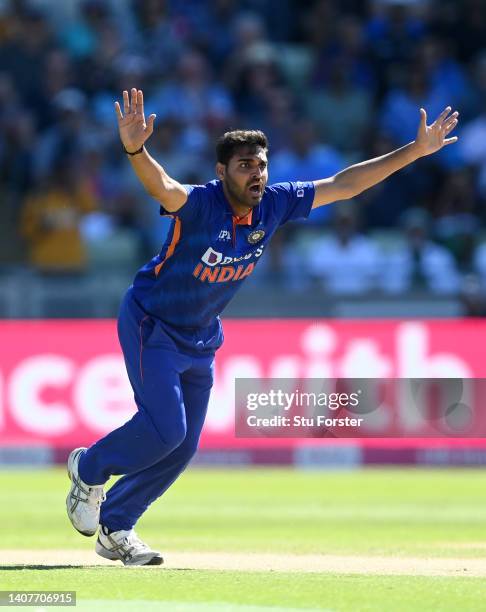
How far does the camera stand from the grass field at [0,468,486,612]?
6.46 m

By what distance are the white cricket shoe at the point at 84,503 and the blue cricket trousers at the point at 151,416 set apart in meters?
0.05

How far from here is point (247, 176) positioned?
292 inches

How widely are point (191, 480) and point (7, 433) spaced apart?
181 centimetres

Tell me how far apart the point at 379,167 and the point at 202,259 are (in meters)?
1.14

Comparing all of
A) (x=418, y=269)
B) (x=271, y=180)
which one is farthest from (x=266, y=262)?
(x=418, y=269)

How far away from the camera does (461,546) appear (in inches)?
353

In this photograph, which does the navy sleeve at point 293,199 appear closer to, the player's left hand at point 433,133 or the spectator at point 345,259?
the player's left hand at point 433,133

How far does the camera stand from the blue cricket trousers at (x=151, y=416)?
7.30m

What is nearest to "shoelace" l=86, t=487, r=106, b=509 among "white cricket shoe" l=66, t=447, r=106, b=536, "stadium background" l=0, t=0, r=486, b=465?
"white cricket shoe" l=66, t=447, r=106, b=536

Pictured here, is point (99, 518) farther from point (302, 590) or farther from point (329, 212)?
point (329, 212)

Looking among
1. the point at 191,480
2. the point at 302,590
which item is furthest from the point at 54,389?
the point at 302,590

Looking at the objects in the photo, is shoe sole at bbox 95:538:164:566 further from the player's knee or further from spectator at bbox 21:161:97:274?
spectator at bbox 21:161:97:274

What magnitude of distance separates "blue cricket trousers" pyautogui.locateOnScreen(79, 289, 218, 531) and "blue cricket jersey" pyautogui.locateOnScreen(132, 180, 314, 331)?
0.10 meters

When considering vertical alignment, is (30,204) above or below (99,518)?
above
